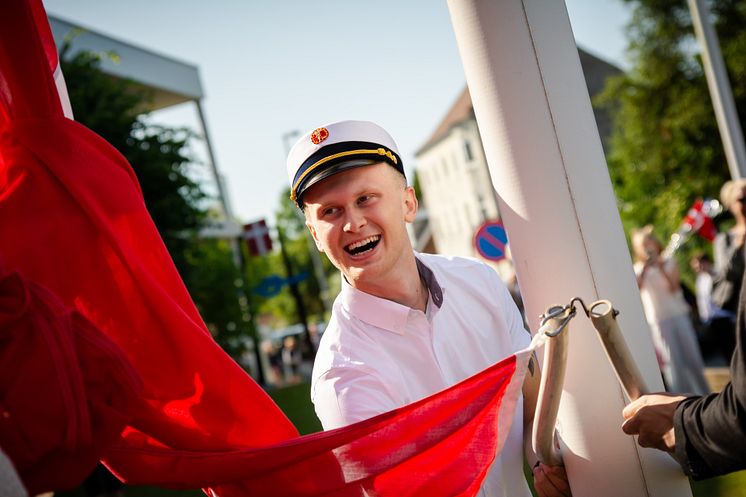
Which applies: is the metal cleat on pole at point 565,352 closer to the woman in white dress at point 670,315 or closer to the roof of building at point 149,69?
the woman in white dress at point 670,315

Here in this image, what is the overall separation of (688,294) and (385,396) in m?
9.49

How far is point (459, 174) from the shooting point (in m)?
66.4

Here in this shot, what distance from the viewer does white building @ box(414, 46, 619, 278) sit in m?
64.1

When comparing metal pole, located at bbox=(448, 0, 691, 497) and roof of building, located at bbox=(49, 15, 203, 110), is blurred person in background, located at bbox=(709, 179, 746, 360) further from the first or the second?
roof of building, located at bbox=(49, 15, 203, 110)

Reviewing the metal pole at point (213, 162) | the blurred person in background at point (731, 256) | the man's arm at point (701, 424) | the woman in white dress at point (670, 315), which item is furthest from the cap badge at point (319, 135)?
the metal pole at point (213, 162)

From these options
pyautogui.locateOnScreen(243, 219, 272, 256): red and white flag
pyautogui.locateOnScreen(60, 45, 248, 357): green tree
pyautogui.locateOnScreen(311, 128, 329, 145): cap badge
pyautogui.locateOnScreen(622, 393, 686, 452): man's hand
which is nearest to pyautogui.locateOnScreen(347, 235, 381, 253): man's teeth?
pyautogui.locateOnScreen(311, 128, 329, 145): cap badge

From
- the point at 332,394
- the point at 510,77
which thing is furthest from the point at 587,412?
the point at 510,77

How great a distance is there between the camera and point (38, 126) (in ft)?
7.54

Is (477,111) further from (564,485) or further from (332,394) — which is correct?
(564,485)

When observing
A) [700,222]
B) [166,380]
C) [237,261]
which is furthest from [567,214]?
[237,261]

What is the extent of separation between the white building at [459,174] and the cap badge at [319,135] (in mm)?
58510

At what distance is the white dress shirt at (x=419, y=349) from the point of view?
271 cm

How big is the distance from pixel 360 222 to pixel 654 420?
1151 millimetres

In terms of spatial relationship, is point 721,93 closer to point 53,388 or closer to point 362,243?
point 362,243
